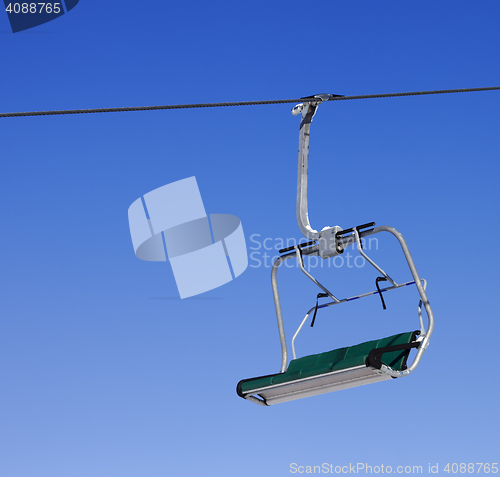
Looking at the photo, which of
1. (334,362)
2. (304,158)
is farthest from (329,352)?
(304,158)

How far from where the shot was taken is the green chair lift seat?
8.55m

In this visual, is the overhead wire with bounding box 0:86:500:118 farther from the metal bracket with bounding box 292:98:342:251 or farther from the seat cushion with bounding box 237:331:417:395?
the seat cushion with bounding box 237:331:417:395

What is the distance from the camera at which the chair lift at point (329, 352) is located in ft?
28.1

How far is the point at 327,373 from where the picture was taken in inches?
341

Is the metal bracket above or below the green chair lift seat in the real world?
above

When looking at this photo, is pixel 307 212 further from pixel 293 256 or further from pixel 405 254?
pixel 405 254

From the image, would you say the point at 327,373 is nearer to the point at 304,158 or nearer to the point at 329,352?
the point at 329,352

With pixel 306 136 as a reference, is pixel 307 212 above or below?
below

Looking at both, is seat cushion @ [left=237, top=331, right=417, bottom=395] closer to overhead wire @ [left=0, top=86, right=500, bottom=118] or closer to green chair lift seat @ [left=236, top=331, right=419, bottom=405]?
green chair lift seat @ [left=236, top=331, right=419, bottom=405]

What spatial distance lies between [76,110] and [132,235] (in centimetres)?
1102

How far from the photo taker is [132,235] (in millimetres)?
19641

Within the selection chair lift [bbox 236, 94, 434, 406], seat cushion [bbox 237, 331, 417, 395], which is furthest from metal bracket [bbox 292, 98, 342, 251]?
seat cushion [bbox 237, 331, 417, 395]

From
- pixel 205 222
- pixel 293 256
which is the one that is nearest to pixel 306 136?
pixel 293 256

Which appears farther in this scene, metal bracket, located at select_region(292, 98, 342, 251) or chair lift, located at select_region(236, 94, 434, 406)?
metal bracket, located at select_region(292, 98, 342, 251)
